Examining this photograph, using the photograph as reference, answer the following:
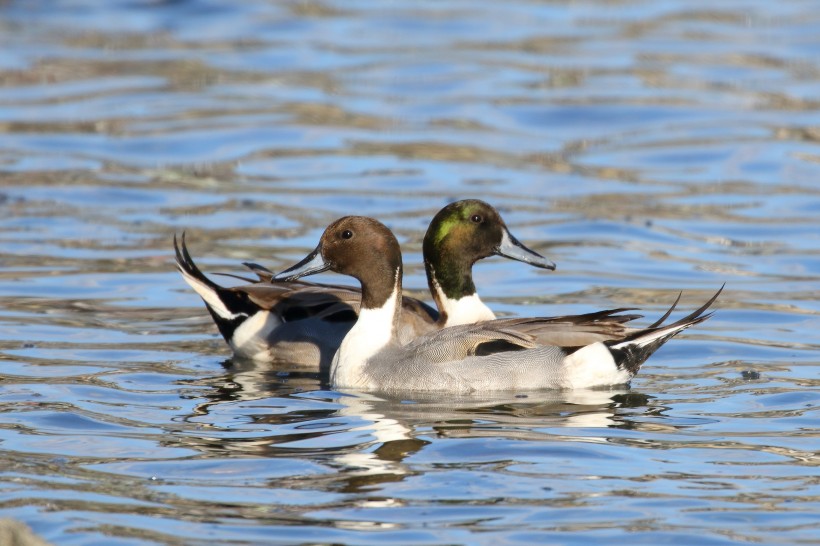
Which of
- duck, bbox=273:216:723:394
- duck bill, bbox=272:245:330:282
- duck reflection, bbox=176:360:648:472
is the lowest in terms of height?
duck reflection, bbox=176:360:648:472

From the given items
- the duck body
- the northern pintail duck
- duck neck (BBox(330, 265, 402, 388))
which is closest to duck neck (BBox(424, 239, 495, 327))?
the northern pintail duck

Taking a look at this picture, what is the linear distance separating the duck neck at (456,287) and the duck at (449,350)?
1.60 ft

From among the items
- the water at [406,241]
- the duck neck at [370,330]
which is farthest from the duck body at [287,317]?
the duck neck at [370,330]

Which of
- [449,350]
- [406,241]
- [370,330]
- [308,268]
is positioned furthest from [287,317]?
[406,241]

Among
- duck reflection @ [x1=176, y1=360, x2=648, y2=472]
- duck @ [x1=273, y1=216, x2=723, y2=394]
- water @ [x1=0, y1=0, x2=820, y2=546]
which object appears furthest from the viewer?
duck @ [x1=273, y1=216, x2=723, y2=394]

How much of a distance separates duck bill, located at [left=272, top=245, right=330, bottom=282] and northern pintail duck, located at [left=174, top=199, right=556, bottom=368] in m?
0.38

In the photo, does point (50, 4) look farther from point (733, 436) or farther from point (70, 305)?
point (733, 436)

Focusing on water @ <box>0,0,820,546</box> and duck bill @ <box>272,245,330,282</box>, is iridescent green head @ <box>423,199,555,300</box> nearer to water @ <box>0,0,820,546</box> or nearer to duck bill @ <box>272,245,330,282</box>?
duck bill @ <box>272,245,330,282</box>

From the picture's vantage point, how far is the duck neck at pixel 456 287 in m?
8.66

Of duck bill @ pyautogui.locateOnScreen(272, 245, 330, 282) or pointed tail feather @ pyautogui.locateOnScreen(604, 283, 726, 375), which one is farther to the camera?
duck bill @ pyautogui.locateOnScreen(272, 245, 330, 282)

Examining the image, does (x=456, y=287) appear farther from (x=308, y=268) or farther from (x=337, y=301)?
(x=308, y=268)

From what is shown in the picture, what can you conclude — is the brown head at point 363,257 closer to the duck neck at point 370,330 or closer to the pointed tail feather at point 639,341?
the duck neck at point 370,330

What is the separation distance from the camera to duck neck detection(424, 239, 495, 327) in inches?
341

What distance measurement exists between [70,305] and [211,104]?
6.89m
